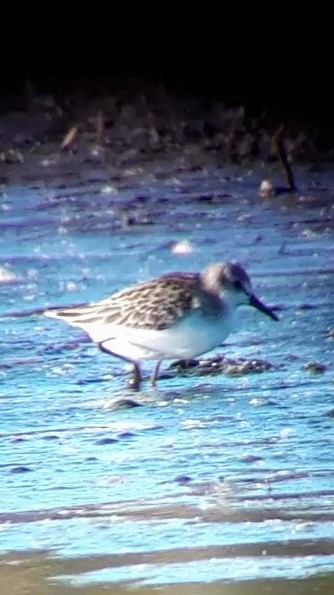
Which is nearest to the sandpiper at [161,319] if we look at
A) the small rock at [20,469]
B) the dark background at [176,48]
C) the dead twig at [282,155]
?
the small rock at [20,469]

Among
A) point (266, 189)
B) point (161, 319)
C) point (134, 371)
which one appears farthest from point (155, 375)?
point (266, 189)

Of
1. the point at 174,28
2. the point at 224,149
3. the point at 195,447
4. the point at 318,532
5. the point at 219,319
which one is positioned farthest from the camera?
the point at 174,28

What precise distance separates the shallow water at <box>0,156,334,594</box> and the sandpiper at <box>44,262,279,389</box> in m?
0.11

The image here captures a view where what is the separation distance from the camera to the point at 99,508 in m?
3.97

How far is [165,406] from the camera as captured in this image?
15.4 feet

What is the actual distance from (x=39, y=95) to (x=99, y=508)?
336 centimetres

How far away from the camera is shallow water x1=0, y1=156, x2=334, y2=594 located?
3666mm

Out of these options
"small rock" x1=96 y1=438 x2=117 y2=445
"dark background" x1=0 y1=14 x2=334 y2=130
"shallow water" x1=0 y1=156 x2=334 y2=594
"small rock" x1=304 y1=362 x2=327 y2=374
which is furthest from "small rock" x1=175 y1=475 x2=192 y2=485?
"dark background" x1=0 y1=14 x2=334 y2=130

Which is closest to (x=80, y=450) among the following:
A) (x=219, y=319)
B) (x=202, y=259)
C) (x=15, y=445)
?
(x=15, y=445)

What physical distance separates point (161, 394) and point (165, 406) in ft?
0.38

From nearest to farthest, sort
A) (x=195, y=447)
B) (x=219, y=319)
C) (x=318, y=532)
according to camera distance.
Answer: (x=318, y=532)
(x=195, y=447)
(x=219, y=319)

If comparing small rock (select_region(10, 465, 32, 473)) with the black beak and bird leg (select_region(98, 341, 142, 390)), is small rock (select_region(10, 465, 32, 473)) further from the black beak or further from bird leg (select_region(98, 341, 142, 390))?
the black beak

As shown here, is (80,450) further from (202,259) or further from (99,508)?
(202,259)

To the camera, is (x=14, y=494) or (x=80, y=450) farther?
(x=80, y=450)
